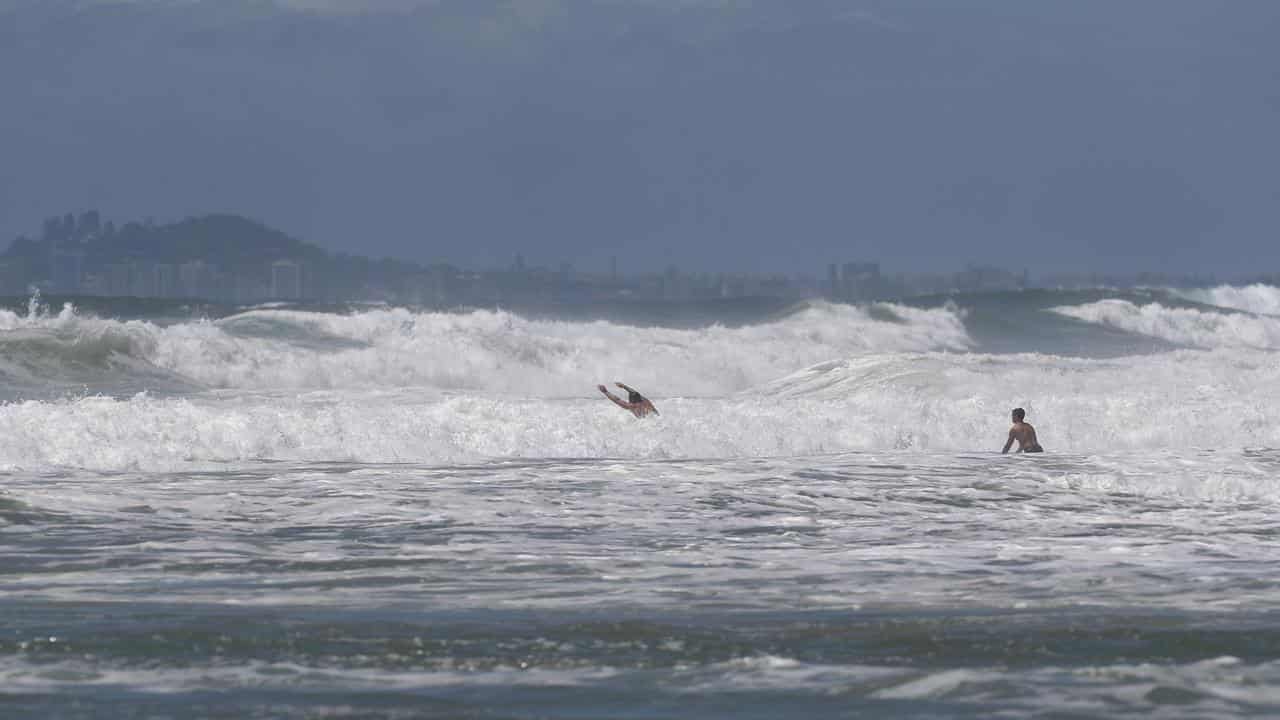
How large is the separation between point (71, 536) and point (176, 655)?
14.6 feet

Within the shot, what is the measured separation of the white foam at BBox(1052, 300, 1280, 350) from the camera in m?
62.8

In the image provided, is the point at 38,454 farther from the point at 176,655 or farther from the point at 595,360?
the point at 595,360

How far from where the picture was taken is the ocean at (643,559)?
705 centimetres

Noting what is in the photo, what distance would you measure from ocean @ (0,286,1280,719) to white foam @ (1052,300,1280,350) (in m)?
37.1

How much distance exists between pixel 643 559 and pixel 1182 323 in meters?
57.9

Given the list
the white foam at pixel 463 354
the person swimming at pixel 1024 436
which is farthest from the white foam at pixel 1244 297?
the person swimming at pixel 1024 436

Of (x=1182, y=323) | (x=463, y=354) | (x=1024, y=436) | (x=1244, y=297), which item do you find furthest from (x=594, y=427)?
(x=1244, y=297)

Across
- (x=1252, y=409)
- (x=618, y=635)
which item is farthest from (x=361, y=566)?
(x=1252, y=409)

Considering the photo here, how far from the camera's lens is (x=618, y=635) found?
26.6 feet

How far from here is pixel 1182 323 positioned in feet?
212

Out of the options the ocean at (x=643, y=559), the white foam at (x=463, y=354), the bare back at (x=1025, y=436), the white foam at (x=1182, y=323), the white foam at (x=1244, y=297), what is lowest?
the ocean at (x=643, y=559)

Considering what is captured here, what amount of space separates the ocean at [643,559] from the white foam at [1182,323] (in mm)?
37072

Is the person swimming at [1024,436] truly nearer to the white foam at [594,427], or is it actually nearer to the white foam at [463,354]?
the white foam at [594,427]

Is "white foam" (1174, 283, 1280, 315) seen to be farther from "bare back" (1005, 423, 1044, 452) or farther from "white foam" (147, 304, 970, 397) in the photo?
"bare back" (1005, 423, 1044, 452)
